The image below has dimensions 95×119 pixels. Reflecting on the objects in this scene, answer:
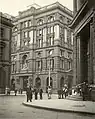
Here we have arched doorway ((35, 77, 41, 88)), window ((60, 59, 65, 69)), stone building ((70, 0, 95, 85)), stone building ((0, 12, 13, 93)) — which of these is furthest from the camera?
arched doorway ((35, 77, 41, 88))

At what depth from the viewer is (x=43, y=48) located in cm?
5994

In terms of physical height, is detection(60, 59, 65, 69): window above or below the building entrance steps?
above

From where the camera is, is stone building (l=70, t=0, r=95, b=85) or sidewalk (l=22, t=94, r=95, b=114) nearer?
sidewalk (l=22, t=94, r=95, b=114)

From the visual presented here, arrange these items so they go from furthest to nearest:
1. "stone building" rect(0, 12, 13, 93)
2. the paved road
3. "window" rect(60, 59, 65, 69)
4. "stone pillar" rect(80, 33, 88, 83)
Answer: "window" rect(60, 59, 65, 69), "stone building" rect(0, 12, 13, 93), "stone pillar" rect(80, 33, 88, 83), the paved road

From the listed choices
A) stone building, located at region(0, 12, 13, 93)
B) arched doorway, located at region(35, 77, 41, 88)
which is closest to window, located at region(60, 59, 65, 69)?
arched doorway, located at region(35, 77, 41, 88)

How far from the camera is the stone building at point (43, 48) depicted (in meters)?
56.9

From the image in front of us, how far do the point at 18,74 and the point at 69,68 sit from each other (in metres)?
14.0

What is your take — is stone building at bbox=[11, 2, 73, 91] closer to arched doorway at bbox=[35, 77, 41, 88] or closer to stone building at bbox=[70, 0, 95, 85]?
arched doorway at bbox=[35, 77, 41, 88]

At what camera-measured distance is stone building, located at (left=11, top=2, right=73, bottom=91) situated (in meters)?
56.9

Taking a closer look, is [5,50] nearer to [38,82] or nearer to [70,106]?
[38,82]

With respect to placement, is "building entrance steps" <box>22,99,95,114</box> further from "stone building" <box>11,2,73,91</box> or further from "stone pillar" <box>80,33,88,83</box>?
"stone building" <box>11,2,73,91</box>

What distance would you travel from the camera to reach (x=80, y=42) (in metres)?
27.2

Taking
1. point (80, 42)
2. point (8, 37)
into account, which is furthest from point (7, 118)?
point (8, 37)

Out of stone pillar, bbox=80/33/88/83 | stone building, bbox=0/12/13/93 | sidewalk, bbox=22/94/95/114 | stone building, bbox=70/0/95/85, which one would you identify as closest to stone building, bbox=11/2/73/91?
stone building, bbox=0/12/13/93
